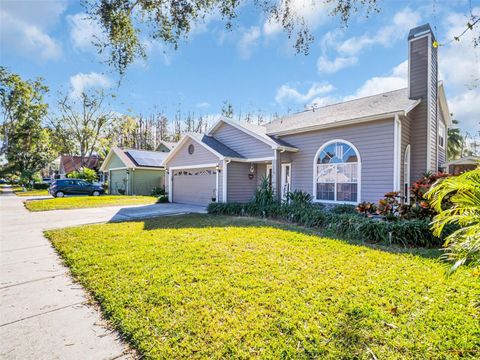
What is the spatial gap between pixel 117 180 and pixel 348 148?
21.9 metres

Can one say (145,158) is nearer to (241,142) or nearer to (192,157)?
(192,157)

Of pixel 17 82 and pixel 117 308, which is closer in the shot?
pixel 117 308

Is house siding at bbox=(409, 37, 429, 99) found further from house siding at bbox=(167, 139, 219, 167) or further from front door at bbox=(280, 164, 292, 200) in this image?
house siding at bbox=(167, 139, 219, 167)

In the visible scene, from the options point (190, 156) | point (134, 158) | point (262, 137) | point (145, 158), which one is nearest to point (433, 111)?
point (262, 137)

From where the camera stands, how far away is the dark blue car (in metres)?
20.7

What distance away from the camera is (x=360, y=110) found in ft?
34.8

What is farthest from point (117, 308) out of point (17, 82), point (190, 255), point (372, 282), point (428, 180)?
point (17, 82)

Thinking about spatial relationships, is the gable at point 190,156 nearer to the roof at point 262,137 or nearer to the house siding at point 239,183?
the house siding at point 239,183

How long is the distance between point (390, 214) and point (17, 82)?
124 feet

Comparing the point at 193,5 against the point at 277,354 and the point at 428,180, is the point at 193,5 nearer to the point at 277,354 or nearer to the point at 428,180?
the point at 277,354

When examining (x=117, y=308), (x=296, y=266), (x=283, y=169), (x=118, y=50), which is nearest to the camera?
(x=117, y=308)

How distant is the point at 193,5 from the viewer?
5227 millimetres

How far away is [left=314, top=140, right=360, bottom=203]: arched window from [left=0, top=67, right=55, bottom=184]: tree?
34.6 metres

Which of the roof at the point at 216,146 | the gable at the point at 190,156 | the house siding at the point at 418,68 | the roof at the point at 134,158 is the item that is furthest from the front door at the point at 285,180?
the roof at the point at 134,158
